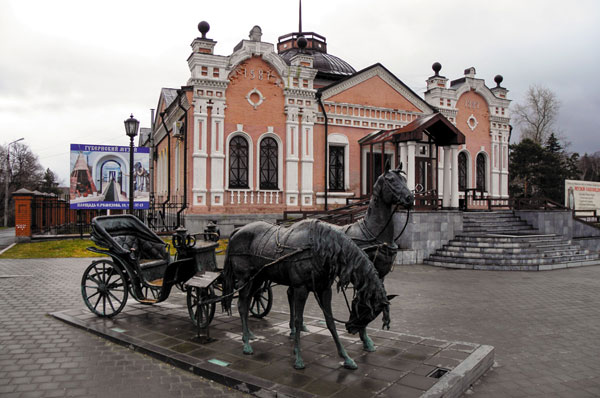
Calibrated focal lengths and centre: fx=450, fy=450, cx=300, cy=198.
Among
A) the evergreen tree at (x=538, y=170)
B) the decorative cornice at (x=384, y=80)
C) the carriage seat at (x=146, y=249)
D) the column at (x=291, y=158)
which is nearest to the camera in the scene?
the carriage seat at (x=146, y=249)

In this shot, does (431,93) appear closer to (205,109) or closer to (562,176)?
(205,109)

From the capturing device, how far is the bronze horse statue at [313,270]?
5027mm

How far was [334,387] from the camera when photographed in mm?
4625

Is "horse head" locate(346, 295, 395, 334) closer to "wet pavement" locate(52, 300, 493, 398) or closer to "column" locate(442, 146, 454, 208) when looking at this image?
"wet pavement" locate(52, 300, 493, 398)

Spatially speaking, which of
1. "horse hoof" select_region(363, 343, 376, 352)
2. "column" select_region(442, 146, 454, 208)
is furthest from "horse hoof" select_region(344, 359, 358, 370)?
"column" select_region(442, 146, 454, 208)

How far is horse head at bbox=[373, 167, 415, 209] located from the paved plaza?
7.30ft

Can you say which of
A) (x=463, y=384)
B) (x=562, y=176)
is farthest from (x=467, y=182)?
(x=463, y=384)

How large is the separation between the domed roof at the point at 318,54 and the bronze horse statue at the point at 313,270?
18782 mm

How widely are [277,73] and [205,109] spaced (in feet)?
12.4

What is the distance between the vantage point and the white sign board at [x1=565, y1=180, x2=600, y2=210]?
1013 inches

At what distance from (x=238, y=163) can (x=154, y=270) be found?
11307mm

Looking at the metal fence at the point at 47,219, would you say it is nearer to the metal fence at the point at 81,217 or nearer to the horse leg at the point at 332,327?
the metal fence at the point at 81,217

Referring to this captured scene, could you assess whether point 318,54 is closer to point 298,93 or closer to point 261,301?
point 298,93

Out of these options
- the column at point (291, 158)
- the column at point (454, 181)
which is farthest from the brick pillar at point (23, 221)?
the column at point (454, 181)
